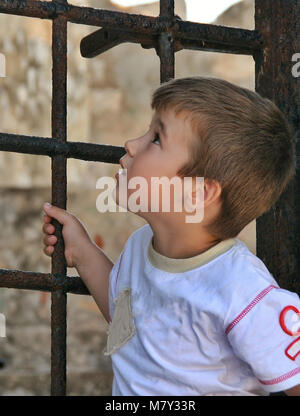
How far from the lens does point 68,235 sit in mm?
1191

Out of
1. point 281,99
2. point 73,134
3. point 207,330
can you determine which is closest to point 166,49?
point 281,99

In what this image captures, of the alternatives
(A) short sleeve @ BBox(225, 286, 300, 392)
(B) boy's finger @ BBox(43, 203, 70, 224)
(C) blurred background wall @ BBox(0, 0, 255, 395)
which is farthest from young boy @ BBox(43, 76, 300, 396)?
(C) blurred background wall @ BBox(0, 0, 255, 395)

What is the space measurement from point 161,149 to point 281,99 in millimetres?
259

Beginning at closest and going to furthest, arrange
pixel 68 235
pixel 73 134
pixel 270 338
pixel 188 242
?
pixel 270 338
pixel 188 242
pixel 68 235
pixel 73 134

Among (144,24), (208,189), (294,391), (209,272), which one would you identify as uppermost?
(144,24)

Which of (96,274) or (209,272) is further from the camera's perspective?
(96,274)

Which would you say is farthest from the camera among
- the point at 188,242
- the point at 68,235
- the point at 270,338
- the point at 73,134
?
the point at 73,134

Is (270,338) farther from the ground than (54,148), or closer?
closer

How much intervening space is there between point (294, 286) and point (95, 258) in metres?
0.29

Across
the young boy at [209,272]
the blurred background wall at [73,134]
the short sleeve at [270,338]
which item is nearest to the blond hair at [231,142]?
the young boy at [209,272]

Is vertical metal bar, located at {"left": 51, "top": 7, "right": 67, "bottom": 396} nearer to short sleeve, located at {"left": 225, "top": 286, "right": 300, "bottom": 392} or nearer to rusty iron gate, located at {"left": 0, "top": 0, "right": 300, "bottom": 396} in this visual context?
rusty iron gate, located at {"left": 0, "top": 0, "right": 300, "bottom": 396}

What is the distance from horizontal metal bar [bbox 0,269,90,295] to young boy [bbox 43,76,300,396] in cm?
9

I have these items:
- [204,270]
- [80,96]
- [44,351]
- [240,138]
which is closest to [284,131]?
[240,138]

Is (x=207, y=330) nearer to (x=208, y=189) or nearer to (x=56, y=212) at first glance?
(x=208, y=189)
